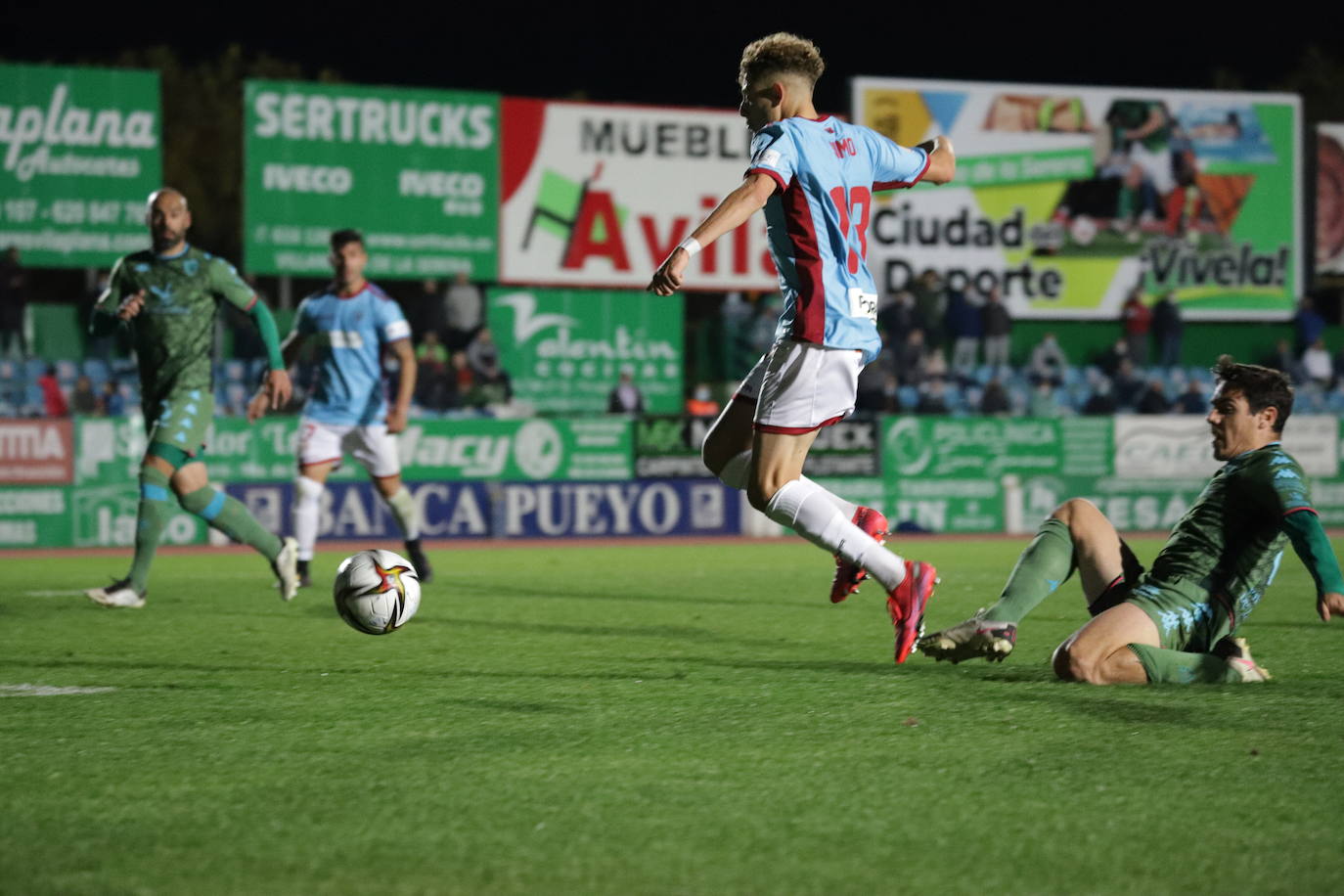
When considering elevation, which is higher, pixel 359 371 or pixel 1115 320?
pixel 1115 320

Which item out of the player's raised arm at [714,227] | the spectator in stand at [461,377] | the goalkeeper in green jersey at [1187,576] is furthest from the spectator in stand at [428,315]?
the goalkeeper in green jersey at [1187,576]

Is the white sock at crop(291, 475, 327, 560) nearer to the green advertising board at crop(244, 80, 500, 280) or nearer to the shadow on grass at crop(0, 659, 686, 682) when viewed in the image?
the shadow on grass at crop(0, 659, 686, 682)

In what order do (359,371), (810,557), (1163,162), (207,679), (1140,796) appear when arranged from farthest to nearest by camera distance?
(1163,162), (810,557), (359,371), (207,679), (1140,796)

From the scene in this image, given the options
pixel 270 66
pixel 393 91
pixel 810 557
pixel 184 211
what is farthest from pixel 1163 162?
pixel 270 66

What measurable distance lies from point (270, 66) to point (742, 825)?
4645 centimetres

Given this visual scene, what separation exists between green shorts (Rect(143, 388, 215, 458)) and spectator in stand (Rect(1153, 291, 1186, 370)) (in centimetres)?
1886

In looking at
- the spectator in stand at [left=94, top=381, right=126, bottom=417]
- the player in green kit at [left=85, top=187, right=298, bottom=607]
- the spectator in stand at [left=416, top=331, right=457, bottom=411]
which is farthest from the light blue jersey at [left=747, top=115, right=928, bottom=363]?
the spectator in stand at [left=94, top=381, right=126, bottom=417]

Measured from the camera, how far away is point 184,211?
8812 millimetres

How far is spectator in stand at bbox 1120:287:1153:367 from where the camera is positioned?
24766 mm

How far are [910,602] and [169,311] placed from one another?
5.20 m

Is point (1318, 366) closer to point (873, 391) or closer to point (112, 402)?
point (873, 391)

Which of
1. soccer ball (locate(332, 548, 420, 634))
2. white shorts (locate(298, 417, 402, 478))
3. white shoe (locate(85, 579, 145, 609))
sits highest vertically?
white shorts (locate(298, 417, 402, 478))

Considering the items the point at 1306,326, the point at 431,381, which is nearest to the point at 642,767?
the point at 431,381

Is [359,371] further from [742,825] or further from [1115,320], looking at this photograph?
[1115,320]
